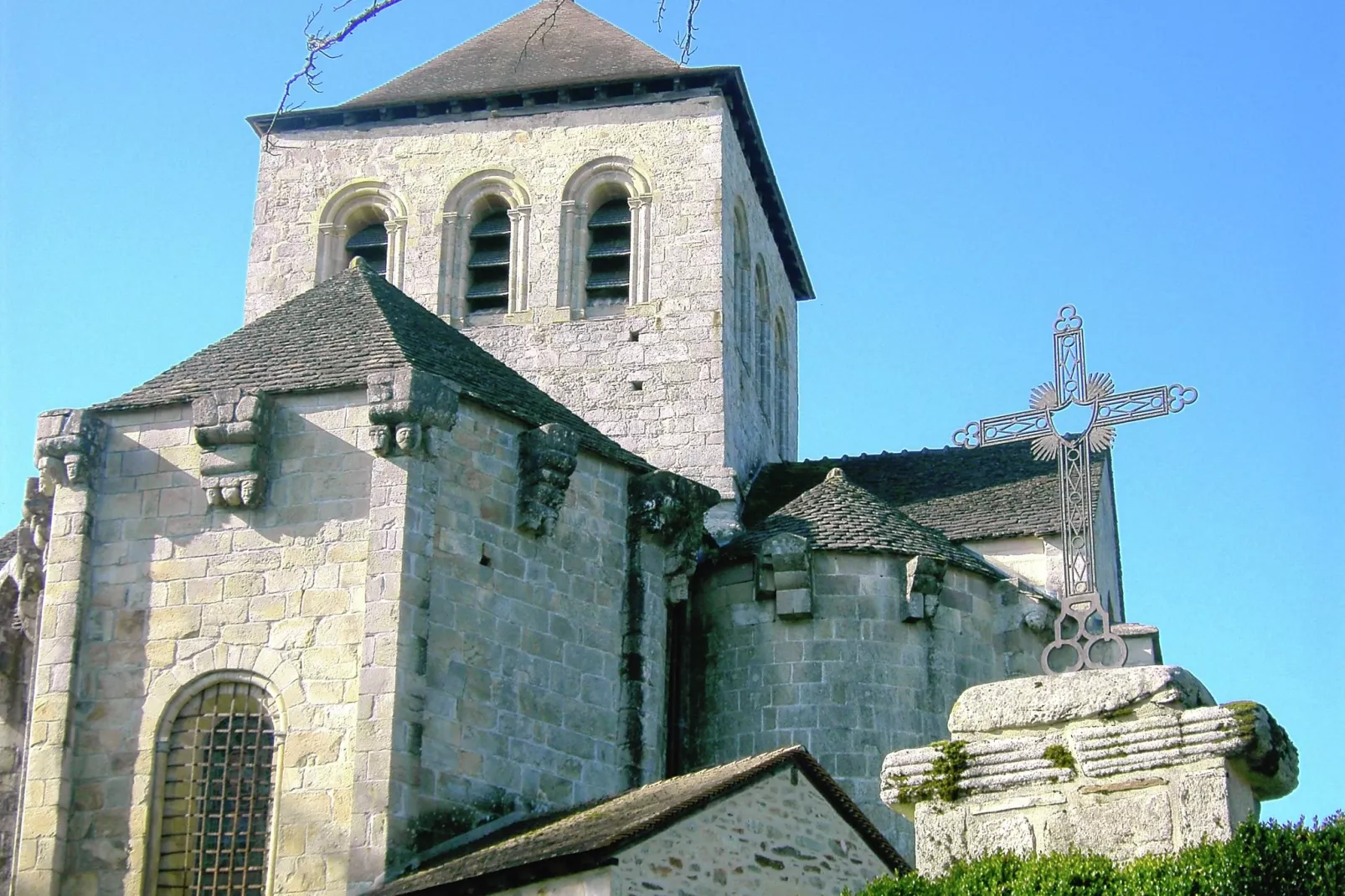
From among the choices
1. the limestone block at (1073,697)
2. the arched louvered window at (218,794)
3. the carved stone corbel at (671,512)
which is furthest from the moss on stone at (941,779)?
the carved stone corbel at (671,512)

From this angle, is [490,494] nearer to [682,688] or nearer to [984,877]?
[682,688]

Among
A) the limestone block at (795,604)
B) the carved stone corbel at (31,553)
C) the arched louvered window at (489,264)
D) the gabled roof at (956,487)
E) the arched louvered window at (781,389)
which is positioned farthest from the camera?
the arched louvered window at (781,389)

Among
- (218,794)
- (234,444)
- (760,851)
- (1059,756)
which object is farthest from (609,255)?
(1059,756)

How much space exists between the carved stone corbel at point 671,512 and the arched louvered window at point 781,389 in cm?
915

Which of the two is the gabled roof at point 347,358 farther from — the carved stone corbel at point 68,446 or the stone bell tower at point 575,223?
Result: the stone bell tower at point 575,223

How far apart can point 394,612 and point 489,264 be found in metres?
10.8

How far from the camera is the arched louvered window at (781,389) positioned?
85.3 feet

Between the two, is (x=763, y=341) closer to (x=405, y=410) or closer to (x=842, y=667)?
(x=842, y=667)

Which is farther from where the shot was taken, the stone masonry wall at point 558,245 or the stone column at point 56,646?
the stone masonry wall at point 558,245

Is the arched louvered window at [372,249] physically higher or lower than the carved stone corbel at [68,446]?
higher

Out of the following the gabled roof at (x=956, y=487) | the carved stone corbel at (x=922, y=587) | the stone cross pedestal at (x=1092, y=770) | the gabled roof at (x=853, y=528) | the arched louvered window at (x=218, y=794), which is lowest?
the stone cross pedestal at (x=1092, y=770)

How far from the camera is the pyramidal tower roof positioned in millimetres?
24609

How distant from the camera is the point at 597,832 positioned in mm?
11852

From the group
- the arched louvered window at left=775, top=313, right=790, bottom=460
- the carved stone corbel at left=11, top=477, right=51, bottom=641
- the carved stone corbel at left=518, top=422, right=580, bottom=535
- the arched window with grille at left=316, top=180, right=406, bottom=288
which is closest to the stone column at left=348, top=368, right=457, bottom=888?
the carved stone corbel at left=518, top=422, right=580, bottom=535
